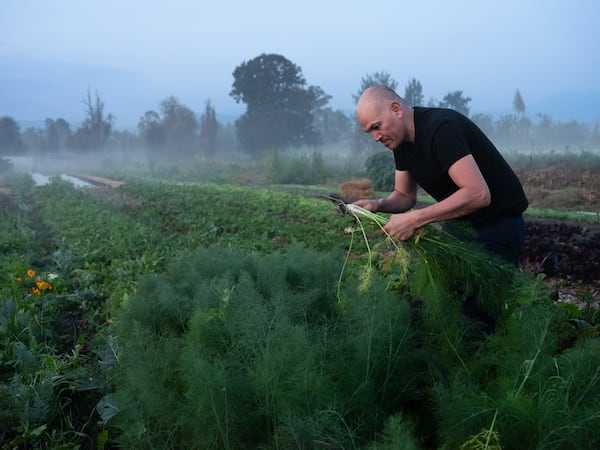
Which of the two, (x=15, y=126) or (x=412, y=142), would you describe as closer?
(x=412, y=142)

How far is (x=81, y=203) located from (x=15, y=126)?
6199 cm

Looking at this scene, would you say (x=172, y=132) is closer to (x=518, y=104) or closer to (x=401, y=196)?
(x=518, y=104)

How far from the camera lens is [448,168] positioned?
113 inches

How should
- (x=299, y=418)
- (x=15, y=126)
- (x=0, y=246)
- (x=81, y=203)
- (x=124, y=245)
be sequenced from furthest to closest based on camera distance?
(x=15, y=126) < (x=81, y=203) < (x=0, y=246) < (x=124, y=245) < (x=299, y=418)

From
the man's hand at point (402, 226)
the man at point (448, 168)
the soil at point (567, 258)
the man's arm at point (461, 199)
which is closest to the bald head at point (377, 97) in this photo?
the man at point (448, 168)

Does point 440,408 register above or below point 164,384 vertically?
above

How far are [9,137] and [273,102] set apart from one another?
3731 cm

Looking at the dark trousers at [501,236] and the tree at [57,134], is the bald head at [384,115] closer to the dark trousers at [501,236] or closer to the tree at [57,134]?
the dark trousers at [501,236]

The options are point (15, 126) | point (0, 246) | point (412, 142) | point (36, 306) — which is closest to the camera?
point (412, 142)

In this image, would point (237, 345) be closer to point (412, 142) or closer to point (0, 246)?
point (412, 142)

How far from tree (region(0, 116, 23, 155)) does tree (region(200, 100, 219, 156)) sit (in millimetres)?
27078

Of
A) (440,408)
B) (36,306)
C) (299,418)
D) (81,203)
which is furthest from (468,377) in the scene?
(81,203)

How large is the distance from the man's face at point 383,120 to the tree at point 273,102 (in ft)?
171

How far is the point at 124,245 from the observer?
8.41 meters
